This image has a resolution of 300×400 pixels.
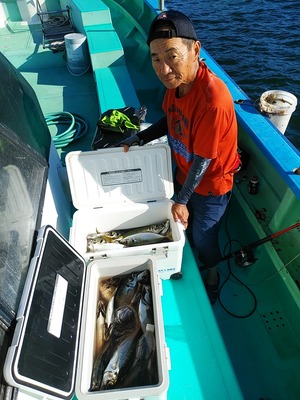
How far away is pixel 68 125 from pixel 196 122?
9.00ft

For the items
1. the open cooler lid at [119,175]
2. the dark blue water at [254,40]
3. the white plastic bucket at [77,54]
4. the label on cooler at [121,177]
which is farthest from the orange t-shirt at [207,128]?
the dark blue water at [254,40]

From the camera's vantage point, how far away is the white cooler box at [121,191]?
236 centimetres

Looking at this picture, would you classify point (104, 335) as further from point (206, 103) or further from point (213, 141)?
point (206, 103)

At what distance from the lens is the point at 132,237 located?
2502 millimetres

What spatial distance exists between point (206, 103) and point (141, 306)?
53.7 inches

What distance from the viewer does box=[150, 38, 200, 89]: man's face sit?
1671mm

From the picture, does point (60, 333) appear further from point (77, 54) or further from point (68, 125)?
point (77, 54)

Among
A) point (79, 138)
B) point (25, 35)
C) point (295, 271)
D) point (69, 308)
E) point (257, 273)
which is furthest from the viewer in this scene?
point (25, 35)

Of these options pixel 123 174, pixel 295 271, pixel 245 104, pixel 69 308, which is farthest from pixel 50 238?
pixel 245 104

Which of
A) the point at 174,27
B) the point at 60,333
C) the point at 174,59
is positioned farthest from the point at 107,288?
the point at 174,27

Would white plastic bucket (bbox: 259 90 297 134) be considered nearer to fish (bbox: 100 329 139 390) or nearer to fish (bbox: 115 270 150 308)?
fish (bbox: 115 270 150 308)

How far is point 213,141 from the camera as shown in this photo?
183 centimetres

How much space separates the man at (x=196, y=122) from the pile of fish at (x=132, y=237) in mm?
267

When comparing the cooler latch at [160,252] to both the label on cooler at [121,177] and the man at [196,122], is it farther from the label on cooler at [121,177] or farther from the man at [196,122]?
the label on cooler at [121,177]
